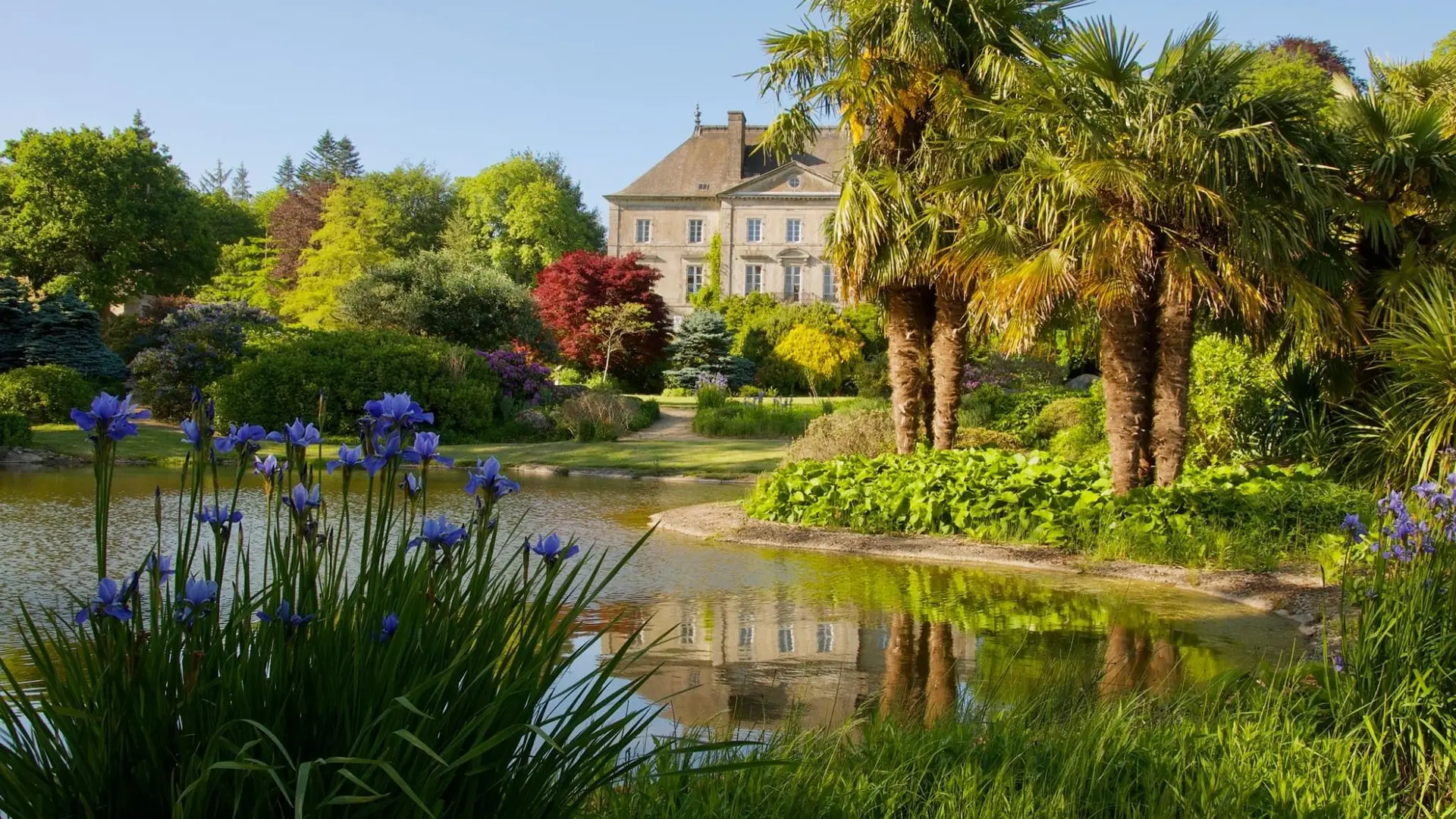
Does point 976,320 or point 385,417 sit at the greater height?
point 976,320

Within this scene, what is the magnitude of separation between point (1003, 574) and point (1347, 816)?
5.80 m

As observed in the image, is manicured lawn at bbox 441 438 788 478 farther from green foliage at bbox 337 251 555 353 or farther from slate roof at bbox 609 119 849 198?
slate roof at bbox 609 119 849 198

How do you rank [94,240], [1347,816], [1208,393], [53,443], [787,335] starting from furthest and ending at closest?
[94,240]
[787,335]
[53,443]
[1208,393]
[1347,816]

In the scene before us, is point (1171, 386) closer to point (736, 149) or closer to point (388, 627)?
point (388, 627)

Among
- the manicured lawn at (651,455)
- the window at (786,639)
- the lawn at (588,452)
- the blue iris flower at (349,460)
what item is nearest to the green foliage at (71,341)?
the lawn at (588,452)

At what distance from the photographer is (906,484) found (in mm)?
10859

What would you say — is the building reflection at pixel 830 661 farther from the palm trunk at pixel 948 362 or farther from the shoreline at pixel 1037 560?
the palm trunk at pixel 948 362

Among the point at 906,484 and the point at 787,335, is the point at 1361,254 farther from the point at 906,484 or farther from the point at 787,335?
the point at 787,335

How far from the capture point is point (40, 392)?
2011cm

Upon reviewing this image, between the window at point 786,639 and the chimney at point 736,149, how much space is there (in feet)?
170

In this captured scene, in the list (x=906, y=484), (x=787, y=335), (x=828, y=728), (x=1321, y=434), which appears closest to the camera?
(x=828, y=728)

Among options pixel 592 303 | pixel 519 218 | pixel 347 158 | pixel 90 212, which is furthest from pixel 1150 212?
pixel 347 158

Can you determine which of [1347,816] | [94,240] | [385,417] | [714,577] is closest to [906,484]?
[714,577]

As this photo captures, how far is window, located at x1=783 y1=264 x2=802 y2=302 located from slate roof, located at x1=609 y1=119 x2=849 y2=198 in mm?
5010
